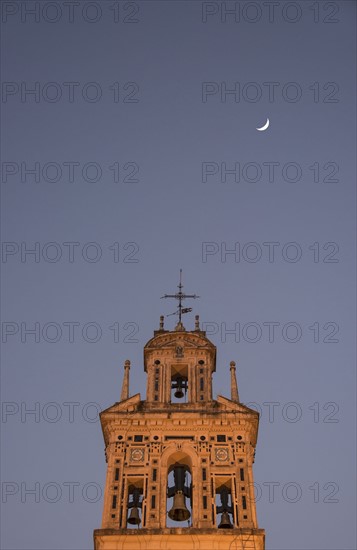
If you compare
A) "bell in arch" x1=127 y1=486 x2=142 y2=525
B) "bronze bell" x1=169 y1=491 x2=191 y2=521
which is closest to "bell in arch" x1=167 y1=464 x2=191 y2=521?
"bronze bell" x1=169 y1=491 x2=191 y2=521

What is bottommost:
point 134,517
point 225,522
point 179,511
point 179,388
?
point 225,522

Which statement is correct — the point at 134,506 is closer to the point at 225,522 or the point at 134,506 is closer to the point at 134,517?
the point at 134,517

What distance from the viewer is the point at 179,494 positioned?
153 ft

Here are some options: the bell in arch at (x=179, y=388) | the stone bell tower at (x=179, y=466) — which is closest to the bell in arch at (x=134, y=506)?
the stone bell tower at (x=179, y=466)

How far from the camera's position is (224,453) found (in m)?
47.8

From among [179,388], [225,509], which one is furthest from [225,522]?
[179,388]

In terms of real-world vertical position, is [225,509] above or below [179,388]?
below

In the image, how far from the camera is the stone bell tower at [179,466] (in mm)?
44219

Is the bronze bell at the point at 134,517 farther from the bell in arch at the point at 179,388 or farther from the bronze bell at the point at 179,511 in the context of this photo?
the bell in arch at the point at 179,388

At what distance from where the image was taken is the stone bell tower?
145 ft

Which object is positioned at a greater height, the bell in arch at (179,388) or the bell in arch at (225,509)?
the bell in arch at (179,388)

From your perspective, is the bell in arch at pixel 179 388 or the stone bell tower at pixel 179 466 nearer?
the stone bell tower at pixel 179 466

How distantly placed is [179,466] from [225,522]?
3.69 metres

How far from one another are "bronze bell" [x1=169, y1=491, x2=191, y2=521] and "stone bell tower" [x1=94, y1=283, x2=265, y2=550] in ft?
0.14
